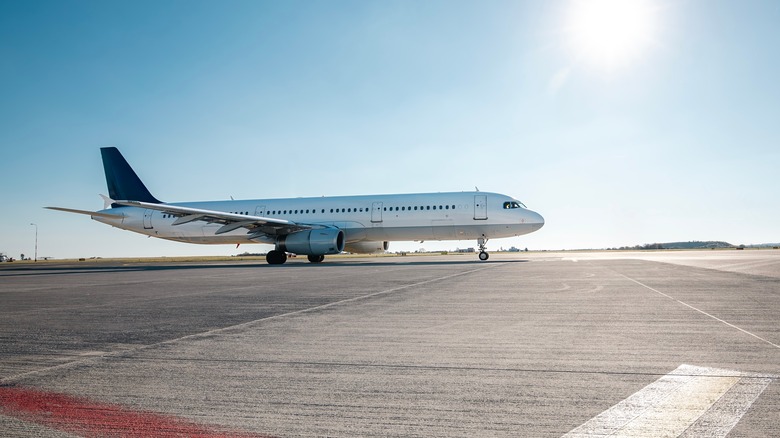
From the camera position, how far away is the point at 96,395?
393cm

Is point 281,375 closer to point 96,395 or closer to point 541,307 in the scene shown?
point 96,395

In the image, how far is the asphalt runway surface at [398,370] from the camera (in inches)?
130

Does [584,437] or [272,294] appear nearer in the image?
[584,437]

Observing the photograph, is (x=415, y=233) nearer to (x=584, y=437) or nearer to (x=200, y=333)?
(x=200, y=333)

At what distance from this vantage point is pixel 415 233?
3122cm

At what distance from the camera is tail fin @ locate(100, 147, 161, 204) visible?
3881 cm

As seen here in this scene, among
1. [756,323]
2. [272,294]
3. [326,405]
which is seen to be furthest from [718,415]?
[272,294]

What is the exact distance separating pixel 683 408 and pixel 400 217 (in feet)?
91.1

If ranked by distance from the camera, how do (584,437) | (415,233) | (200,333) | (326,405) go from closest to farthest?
1. (584,437)
2. (326,405)
3. (200,333)
4. (415,233)

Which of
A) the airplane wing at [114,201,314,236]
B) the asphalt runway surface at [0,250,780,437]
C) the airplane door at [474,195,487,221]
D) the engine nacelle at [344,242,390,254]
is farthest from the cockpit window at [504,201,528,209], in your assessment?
the asphalt runway surface at [0,250,780,437]

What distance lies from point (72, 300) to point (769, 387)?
1156 cm

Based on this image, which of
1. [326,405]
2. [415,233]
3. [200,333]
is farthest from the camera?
[415,233]

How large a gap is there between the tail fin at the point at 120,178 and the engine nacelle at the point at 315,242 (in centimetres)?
1402

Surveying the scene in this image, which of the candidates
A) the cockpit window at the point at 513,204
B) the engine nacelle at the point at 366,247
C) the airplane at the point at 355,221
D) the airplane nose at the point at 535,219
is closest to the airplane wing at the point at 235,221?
the airplane at the point at 355,221
